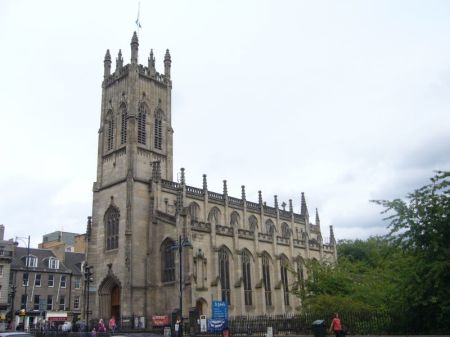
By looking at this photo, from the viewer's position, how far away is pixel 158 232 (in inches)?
1724

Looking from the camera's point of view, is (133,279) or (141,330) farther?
(133,279)

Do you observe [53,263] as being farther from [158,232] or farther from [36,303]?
[158,232]

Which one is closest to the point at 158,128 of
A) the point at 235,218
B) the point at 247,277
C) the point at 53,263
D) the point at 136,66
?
the point at 136,66

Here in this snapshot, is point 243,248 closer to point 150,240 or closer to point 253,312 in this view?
point 253,312

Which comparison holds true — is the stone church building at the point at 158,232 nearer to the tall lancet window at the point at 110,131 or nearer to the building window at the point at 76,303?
the tall lancet window at the point at 110,131

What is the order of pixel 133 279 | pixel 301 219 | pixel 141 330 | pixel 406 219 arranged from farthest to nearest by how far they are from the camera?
1. pixel 301 219
2. pixel 133 279
3. pixel 141 330
4. pixel 406 219

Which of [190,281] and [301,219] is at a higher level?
[301,219]

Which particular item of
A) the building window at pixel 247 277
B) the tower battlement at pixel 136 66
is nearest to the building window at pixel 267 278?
the building window at pixel 247 277

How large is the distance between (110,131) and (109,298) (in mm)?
16978

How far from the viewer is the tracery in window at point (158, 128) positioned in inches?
1991

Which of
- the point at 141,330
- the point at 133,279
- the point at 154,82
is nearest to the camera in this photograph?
the point at 141,330

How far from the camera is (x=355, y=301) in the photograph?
28844 millimetres

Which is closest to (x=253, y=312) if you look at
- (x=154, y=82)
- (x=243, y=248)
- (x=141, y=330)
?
(x=243, y=248)

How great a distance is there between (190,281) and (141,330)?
589 centimetres
